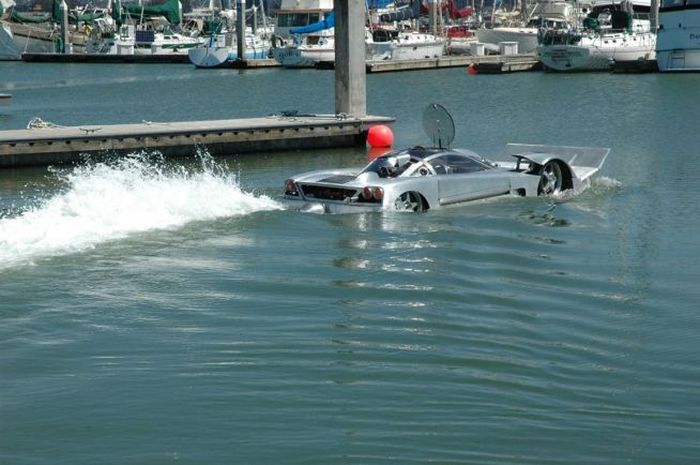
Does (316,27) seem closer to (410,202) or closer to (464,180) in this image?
(464,180)

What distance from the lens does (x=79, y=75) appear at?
3201 inches

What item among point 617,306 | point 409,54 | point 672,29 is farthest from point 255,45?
point 617,306

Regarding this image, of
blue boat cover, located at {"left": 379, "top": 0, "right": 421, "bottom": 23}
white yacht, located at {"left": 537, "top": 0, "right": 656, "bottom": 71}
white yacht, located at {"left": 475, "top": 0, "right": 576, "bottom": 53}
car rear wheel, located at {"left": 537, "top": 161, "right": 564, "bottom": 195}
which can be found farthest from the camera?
blue boat cover, located at {"left": 379, "top": 0, "right": 421, "bottom": 23}

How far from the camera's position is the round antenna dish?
24.0 meters

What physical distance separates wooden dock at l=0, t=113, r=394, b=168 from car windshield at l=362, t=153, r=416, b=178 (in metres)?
10.8

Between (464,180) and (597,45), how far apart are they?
55174 millimetres

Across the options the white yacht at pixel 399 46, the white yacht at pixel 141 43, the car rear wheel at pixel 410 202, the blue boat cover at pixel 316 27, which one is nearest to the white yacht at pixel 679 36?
the white yacht at pixel 399 46

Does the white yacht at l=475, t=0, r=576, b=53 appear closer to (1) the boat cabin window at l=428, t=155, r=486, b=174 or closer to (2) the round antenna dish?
(2) the round antenna dish

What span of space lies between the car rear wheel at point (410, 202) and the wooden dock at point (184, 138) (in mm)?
11369

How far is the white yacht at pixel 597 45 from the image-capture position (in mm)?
72562

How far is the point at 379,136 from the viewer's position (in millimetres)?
33469

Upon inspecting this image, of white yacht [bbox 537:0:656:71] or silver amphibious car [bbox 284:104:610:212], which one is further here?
white yacht [bbox 537:0:656:71]

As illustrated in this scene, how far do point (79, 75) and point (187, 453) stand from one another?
243 ft

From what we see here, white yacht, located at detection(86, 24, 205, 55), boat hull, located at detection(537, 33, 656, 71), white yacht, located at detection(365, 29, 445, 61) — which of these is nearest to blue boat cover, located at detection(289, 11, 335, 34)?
white yacht, located at detection(365, 29, 445, 61)
